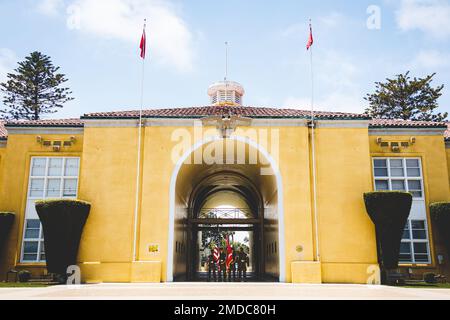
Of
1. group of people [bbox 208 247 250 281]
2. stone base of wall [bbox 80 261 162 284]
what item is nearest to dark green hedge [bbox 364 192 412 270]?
group of people [bbox 208 247 250 281]

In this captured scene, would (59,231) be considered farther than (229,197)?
No

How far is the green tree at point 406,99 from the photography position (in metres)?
40.9

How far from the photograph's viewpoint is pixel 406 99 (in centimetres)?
4188

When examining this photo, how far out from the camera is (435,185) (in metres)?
20.4

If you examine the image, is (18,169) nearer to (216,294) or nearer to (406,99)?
(216,294)

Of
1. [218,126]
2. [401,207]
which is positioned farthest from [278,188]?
[401,207]

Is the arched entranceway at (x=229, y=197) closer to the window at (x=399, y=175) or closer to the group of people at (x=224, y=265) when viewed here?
the group of people at (x=224, y=265)

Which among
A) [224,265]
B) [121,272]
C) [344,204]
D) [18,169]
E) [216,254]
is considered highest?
[18,169]

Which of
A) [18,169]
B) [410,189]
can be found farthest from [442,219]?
[18,169]

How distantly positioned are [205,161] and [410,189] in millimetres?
9951

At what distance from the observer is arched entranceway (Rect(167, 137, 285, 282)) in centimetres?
1931

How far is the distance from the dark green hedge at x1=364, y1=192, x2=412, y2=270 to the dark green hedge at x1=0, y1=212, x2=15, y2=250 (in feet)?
52.5
